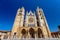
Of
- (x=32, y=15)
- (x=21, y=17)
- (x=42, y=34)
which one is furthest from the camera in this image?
(x=32, y=15)

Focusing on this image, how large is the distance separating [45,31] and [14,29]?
33.3ft

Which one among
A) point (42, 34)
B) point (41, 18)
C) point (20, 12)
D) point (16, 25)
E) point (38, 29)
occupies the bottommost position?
point (42, 34)

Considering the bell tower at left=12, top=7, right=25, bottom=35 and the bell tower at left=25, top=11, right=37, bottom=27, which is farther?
the bell tower at left=25, top=11, right=37, bottom=27

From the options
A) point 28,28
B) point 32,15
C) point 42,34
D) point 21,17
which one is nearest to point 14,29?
point 28,28

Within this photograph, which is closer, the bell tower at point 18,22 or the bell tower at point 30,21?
the bell tower at point 18,22

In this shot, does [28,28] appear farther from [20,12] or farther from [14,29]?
[20,12]

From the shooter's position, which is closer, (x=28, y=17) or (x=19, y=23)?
(x=19, y=23)

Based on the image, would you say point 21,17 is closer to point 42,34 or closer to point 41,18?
point 41,18

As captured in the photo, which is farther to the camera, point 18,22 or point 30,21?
point 30,21

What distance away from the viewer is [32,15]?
33531mm

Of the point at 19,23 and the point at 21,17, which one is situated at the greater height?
the point at 21,17

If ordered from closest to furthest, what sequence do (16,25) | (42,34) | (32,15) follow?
(42,34) → (16,25) → (32,15)

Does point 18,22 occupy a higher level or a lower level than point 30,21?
lower

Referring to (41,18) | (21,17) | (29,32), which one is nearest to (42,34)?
(29,32)
